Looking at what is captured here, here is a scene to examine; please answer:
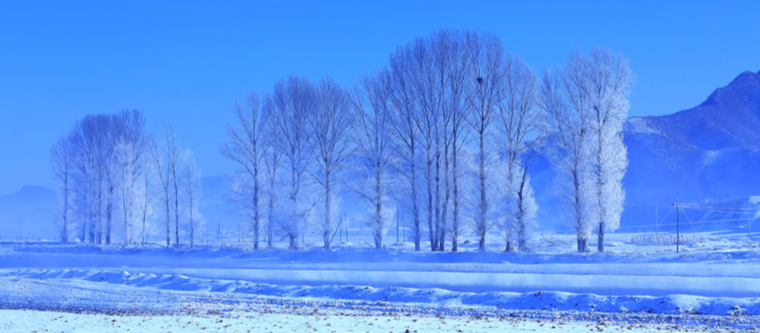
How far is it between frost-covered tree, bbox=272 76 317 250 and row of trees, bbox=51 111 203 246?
1452 centimetres

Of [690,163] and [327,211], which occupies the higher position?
[690,163]

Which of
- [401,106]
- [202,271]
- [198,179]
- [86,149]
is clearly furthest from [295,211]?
[86,149]

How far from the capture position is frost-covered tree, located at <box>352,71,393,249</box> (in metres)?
36.2

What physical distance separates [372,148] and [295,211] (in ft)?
20.3

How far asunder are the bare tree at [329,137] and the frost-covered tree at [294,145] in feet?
1.61

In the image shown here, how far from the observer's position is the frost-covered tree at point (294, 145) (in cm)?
3873

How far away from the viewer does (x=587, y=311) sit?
587 inches

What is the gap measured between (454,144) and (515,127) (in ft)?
10.5

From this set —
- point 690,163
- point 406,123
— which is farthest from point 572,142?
point 690,163

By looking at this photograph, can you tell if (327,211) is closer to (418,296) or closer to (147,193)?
(418,296)

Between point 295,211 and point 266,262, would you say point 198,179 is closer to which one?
point 295,211

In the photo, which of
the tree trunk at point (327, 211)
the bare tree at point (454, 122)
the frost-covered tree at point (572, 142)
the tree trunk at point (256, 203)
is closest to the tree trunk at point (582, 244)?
the frost-covered tree at point (572, 142)

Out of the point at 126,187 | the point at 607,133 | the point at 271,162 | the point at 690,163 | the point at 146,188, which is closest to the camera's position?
the point at 607,133

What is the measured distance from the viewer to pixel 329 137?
38.7 m
